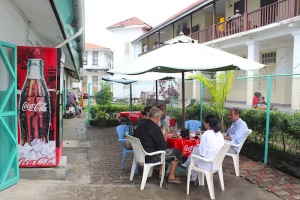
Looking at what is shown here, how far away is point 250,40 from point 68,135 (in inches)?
395

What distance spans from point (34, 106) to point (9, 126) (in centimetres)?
49

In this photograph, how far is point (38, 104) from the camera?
488 centimetres

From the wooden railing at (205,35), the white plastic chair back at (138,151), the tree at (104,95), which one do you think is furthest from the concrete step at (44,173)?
the wooden railing at (205,35)

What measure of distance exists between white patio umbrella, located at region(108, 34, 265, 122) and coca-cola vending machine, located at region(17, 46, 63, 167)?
1335mm

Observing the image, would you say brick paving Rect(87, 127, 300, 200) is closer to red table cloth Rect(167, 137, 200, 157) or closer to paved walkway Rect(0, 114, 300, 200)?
paved walkway Rect(0, 114, 300, 200)

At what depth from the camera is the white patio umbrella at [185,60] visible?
4.82 m

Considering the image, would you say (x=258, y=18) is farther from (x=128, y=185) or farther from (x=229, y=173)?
(x=128, y=185)

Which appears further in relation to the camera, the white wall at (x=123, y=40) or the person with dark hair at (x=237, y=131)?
the white wall at (x=123, y=40)

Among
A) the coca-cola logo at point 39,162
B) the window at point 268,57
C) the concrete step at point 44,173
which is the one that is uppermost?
the window at point 268,57

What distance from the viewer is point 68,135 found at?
1034cm

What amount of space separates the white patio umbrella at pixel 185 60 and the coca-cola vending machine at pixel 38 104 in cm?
134

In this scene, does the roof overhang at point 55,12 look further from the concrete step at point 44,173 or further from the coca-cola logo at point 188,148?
the coca-cola logo at point 188,148

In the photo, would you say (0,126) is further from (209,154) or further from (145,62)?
(209,154)

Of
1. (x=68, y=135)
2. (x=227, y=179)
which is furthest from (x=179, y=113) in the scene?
(x=227, y=179)
